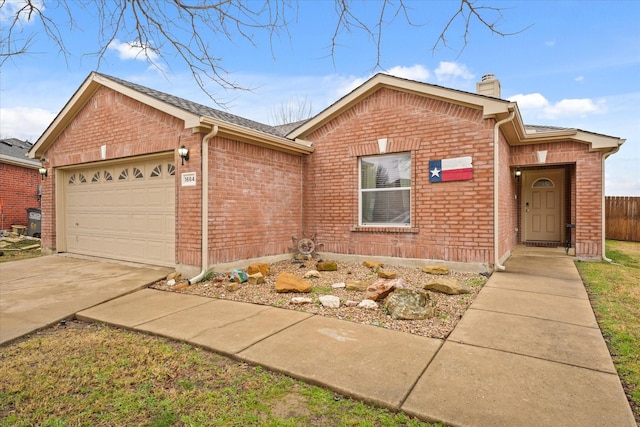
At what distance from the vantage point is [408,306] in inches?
164

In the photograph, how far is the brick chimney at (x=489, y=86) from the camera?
8406 millimetres

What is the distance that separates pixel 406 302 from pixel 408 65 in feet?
8.86

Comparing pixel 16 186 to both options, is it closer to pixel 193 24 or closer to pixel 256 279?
pixel 256 279

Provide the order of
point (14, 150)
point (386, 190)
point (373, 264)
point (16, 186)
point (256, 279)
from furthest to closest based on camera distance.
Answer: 1. point (14, 150)
2. point (16, 186)
3. point (386, 190)
4. point (373, 264)
5. point (256, 279)

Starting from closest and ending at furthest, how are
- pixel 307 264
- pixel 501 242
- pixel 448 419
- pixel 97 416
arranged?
1. pixel 448 419
2. pixel 97 416
3. pixel 501 242
4. pixel 307 264

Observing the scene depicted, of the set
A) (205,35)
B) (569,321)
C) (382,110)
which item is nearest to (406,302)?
(569,321)

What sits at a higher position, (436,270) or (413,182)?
(413,182)

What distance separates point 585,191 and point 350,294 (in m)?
7.02

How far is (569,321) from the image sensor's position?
392 cm

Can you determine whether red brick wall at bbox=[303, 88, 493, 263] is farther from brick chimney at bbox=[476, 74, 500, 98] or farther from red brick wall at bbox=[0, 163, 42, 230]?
red brick wall at bbox=[0, 163, 42, 230]

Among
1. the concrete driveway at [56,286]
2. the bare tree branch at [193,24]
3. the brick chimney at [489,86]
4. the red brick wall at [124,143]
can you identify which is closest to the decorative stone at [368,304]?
the bare tree branch at [193,24]

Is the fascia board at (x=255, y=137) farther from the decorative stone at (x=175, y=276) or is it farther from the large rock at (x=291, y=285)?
the large rock at (x=291, y=285)

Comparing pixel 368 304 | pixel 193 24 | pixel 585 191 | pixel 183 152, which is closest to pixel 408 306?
pixel 368 304

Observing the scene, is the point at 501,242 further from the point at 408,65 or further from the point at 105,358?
the point at 105,358
